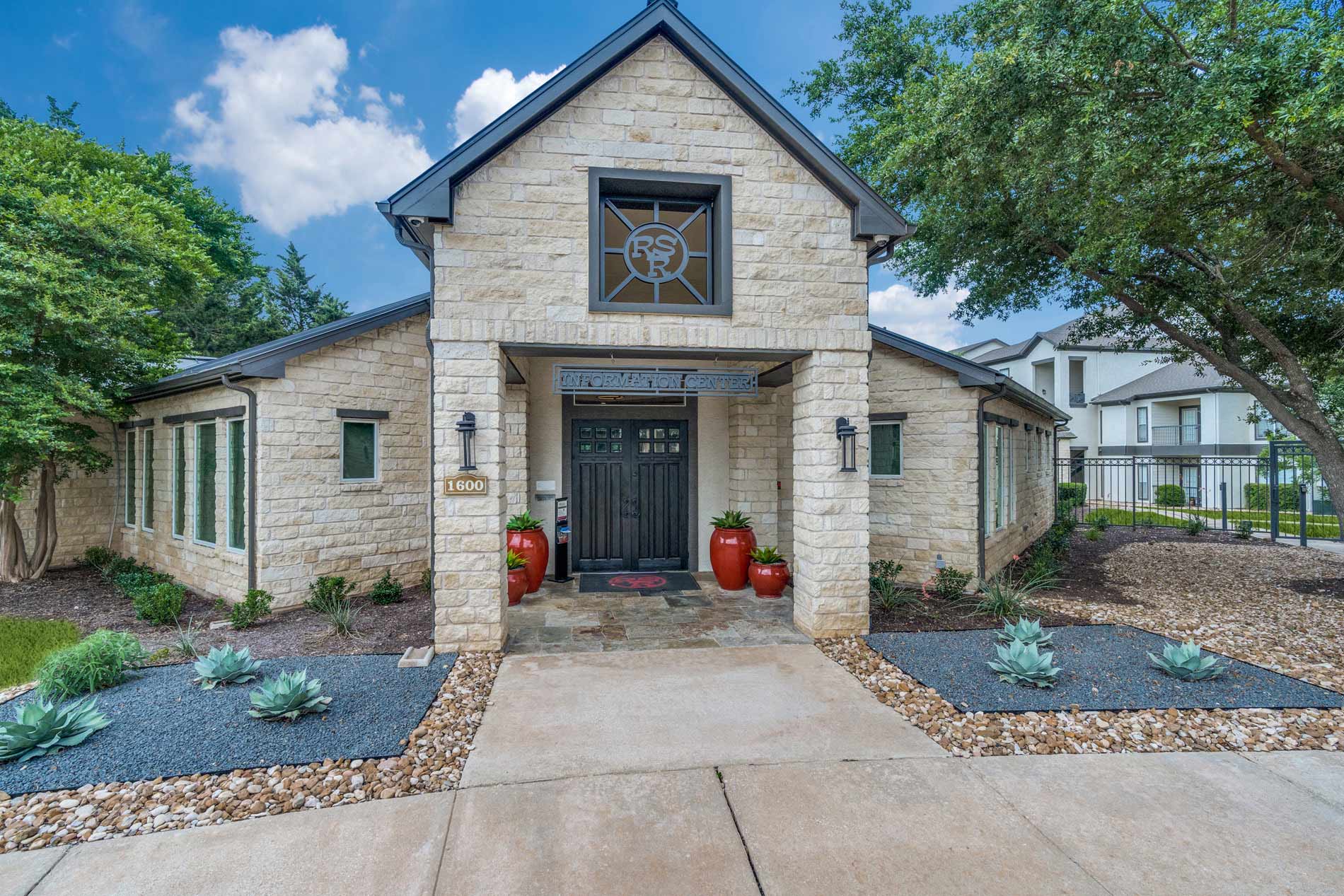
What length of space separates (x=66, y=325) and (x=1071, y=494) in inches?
939

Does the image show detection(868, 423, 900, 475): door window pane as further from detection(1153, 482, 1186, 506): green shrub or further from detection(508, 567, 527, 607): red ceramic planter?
detection(1153, 482, 1186, 506): green shrub

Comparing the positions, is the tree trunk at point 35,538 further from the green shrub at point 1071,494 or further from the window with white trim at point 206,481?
the green shrub at point 1071,494

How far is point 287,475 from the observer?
7031mm

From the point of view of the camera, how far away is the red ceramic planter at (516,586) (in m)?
7.03

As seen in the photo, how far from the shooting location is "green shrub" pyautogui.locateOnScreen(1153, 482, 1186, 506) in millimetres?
20141

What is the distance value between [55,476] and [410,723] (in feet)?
31.4

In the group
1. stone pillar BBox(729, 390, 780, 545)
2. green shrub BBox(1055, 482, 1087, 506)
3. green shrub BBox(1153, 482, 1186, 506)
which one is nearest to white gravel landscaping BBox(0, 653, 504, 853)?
stone pillar BBox(729, 390, 780, 545)

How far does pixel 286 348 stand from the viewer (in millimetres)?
6844

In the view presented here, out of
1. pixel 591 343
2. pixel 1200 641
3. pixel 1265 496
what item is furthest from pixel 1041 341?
pixel 591 343

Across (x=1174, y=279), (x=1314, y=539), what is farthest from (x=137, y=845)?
(x=1314, y=539)

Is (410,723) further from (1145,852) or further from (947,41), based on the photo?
(947,41)

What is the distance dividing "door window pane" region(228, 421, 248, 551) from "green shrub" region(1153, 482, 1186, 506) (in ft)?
85.5

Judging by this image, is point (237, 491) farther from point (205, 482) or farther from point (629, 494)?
point (629, 494)

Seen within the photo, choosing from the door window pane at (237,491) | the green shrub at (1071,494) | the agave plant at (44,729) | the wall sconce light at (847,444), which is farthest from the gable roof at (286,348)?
the green shrub at (1071,494)
